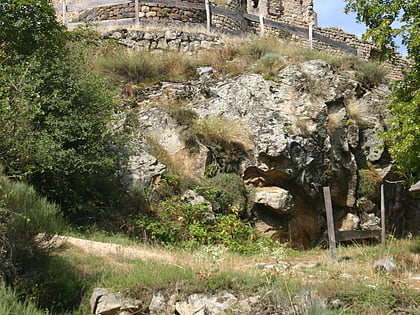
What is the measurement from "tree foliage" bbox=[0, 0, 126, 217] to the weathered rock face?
245 centimetres

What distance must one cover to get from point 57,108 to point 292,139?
572cm

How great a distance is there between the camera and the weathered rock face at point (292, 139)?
39.7ft

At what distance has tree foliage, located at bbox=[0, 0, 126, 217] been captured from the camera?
8.77m

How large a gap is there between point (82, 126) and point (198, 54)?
26.4ft

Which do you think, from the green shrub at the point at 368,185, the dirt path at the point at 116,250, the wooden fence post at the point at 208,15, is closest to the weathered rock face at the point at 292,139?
the green shrub at the point at 368,185

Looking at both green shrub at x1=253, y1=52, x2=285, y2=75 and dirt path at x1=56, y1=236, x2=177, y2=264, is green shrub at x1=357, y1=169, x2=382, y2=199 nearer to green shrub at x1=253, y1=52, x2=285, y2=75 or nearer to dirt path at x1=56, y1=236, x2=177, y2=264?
green shrub at x1=253, y1=52, x2=285, y2=75

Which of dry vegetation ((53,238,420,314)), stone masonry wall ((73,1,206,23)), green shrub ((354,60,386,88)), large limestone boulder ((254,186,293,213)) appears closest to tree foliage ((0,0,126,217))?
dry vegetation ((53,238,420,314))

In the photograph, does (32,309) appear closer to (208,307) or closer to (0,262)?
(0,262)

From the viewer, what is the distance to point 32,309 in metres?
5.63

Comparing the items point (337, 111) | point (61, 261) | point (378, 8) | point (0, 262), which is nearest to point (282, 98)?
point (337, 111)

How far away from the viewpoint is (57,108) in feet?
31.9

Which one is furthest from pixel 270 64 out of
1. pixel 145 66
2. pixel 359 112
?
pixel 145 66

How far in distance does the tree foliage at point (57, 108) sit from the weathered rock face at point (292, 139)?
2.45 metres

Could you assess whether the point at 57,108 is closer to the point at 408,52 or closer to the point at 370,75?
the point at 408,52
